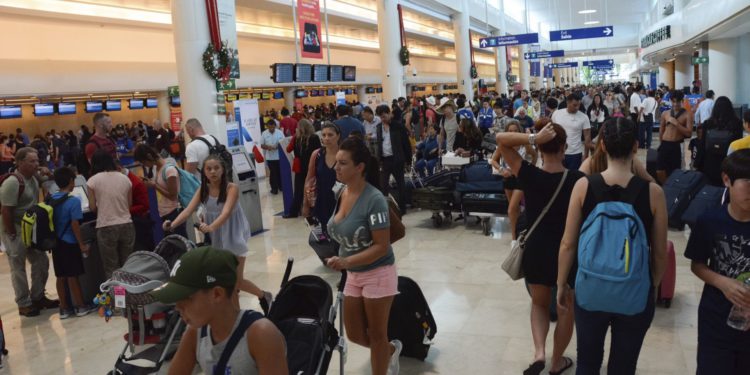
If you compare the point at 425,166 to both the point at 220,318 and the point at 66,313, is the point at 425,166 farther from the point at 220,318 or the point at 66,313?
the point at 220,318

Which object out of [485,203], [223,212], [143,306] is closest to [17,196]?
[223,212]

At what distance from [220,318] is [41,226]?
183 inches

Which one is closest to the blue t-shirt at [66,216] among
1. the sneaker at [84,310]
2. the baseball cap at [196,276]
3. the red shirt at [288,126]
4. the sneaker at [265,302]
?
the sneaker at [84,310]

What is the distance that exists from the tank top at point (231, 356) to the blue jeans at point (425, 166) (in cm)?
915

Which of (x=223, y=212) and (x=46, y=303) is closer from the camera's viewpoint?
(x=223, y=212)

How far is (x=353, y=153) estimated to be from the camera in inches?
139

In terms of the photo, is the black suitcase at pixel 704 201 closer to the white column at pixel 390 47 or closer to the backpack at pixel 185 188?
the backpack at pixel 185 188

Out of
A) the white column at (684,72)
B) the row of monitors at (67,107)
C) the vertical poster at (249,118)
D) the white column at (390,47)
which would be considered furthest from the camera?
the white column at (684,72)

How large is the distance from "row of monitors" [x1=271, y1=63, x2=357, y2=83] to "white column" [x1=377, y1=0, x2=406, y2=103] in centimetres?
137

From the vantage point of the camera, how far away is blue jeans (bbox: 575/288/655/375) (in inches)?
110

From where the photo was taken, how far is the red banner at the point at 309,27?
56.5 feet

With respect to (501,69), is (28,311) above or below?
below

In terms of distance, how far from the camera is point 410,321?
440 centimetres

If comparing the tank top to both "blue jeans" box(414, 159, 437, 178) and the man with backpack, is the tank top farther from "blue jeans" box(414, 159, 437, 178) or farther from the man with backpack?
"blue jeans" box(414, 159, 437, 178)
